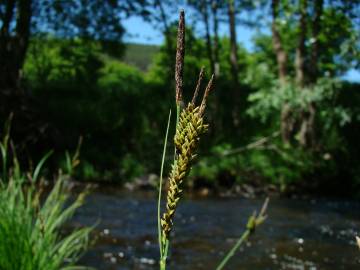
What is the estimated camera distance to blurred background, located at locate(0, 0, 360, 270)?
9078 millimetres

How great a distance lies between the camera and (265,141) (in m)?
18.8

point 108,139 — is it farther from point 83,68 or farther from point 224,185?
point 83,68

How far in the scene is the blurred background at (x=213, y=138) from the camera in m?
9.08

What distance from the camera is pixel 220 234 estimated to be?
966 centimetres

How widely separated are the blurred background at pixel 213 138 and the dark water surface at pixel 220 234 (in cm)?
3

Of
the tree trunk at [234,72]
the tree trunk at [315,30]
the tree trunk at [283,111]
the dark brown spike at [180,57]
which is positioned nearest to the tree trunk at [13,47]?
the tree trunk at [234,72]

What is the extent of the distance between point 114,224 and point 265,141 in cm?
958

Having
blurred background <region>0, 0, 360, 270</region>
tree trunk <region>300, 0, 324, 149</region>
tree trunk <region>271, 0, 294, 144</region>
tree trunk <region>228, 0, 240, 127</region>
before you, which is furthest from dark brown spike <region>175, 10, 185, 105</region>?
tree trunk <region>228, 0, 240, 127</region>

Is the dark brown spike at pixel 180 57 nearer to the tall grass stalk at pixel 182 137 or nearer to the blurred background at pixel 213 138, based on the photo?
the tall grass stalk at pixel 182 137

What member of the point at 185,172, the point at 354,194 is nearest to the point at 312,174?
the point at 354,194

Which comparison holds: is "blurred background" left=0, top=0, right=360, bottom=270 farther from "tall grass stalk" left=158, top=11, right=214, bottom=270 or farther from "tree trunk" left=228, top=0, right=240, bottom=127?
"tall grass stalk" left=158, top=11, right=214, bottom=270

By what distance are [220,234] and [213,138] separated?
10.6 meters

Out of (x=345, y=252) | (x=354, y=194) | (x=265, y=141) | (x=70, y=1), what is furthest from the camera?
(x=70, y=1)

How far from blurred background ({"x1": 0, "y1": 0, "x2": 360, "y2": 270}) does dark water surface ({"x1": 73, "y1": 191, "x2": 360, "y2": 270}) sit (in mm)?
31
